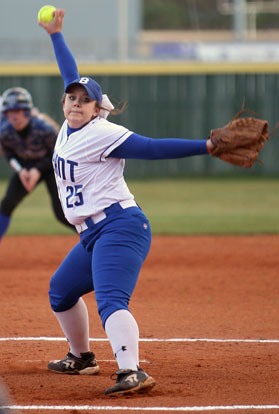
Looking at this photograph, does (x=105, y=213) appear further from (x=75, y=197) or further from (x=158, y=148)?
(x=158, y=148)

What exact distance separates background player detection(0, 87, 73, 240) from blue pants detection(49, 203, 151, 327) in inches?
167

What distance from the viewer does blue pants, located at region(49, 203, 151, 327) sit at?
15.3ft

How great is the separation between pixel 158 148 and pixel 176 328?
8.31 feet

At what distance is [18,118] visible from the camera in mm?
9234

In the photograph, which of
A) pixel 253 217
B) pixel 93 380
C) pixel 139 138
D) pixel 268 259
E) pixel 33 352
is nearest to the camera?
pixel 139 138

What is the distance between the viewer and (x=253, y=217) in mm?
13773

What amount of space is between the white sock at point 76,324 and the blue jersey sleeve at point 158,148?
1.13 meters

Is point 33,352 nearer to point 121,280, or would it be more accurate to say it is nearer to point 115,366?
point 115,366

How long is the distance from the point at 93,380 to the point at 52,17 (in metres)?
2.55

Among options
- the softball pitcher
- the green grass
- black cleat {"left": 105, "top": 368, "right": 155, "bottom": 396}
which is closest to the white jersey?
the softball pitcher

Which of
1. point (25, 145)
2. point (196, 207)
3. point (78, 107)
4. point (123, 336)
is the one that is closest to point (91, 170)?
point (78, 107)

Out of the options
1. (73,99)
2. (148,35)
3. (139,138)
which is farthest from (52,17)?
(148,35)

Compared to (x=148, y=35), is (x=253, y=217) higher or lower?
lower

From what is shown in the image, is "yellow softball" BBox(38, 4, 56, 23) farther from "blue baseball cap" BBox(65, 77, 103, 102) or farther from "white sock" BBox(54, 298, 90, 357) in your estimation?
"white sock" BBox(54, 298, 90, 357)
